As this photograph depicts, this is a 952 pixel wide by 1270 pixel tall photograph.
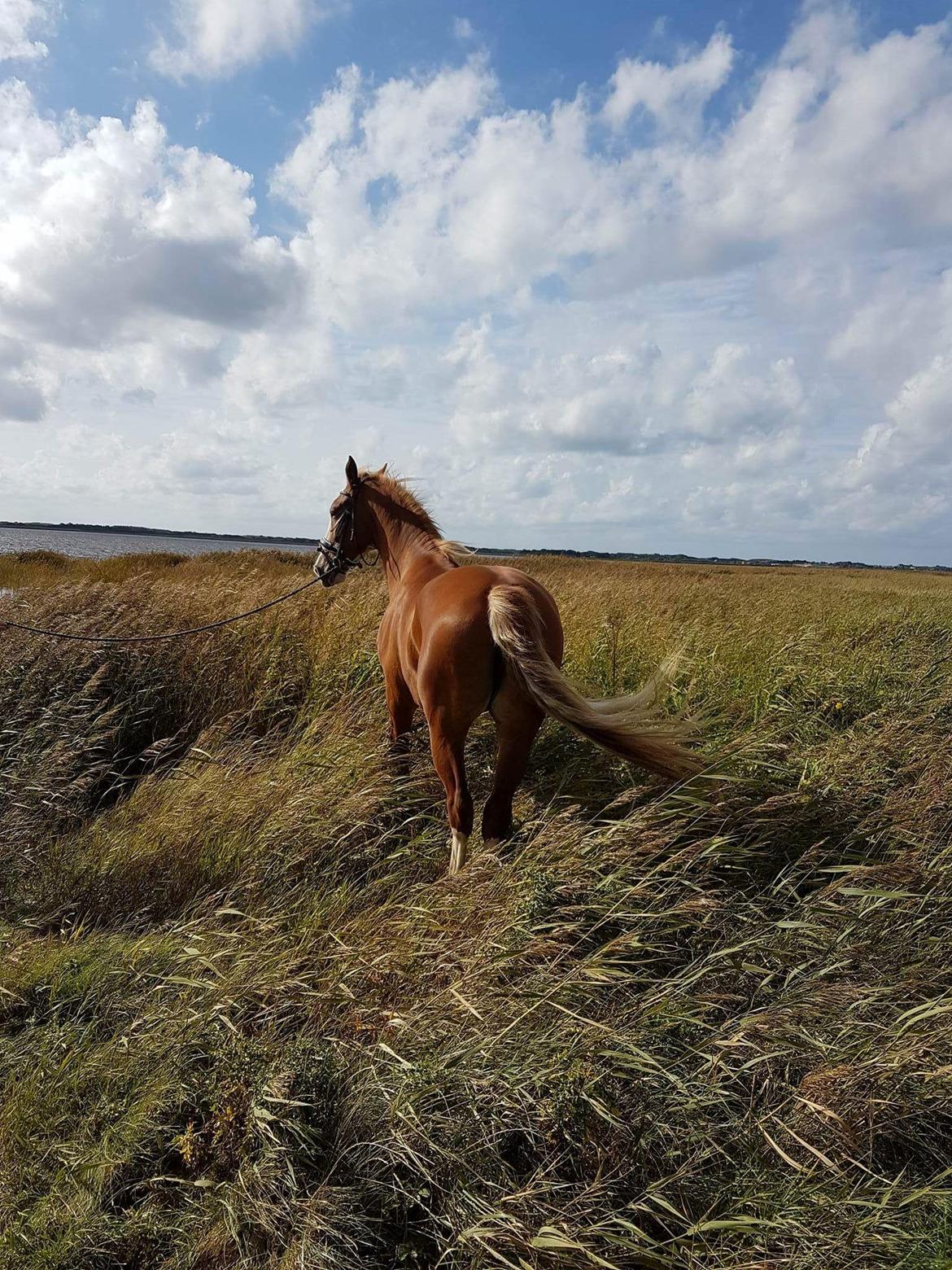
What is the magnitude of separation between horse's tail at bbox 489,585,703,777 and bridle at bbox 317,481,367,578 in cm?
236

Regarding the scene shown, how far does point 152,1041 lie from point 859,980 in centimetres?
243

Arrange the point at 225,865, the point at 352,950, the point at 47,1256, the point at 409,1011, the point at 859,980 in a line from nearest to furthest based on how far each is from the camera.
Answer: the point at 47,1256
the point at 409,1011
the point at 859,980
the point at 352,950
the point at 225,865

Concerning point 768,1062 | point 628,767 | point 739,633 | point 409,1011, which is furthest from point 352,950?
point 739,633

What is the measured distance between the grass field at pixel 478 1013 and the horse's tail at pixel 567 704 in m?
0.24

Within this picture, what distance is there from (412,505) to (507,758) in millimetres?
2413

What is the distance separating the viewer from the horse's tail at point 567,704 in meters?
3.42

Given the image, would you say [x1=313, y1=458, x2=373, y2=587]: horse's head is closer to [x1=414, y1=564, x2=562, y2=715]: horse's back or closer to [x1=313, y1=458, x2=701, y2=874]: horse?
[x1=313, y1=458, x2=701, y2=874]: horse

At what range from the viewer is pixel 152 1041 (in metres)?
2.44

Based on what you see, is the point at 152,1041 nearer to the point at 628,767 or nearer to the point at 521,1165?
the point at 521,1165

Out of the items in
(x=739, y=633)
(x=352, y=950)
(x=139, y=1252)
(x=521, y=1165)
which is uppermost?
(x=739, y=633)

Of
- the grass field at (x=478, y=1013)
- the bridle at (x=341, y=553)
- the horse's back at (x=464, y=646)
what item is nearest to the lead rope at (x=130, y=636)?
the bridle at (x=341, y=553)

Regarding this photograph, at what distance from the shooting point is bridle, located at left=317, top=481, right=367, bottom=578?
565 cm

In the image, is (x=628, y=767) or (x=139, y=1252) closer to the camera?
(x=139, y=1252)

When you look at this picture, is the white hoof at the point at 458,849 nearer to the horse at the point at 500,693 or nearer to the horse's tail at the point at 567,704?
the horse at the point at 500,693
